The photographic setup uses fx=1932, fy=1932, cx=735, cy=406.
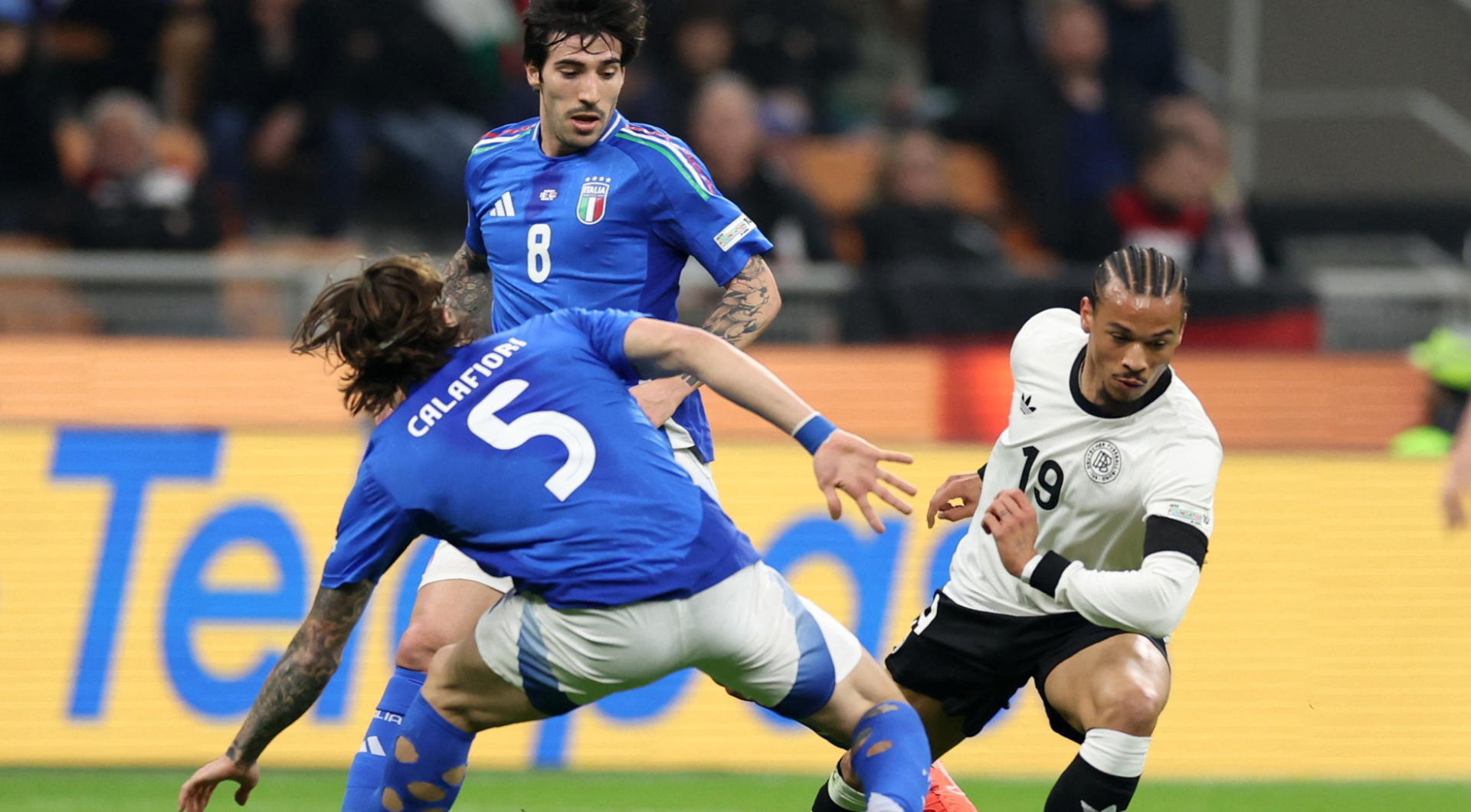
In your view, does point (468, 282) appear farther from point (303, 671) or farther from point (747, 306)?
point (303, 671)

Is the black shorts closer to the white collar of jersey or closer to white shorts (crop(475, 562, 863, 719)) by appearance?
white shorts (crop(475, 562, 863, 719))

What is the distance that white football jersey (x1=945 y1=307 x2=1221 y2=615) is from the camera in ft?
17.1

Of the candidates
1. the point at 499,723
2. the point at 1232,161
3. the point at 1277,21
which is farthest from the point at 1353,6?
the point at 499,723

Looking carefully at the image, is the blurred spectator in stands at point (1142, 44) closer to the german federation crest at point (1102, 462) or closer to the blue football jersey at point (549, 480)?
the german federation crest at point (1102, 462)

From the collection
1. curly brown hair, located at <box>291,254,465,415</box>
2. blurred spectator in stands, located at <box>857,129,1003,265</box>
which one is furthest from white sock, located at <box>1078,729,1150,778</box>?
blurred spectator in stands, located at <box>857,129,1003,265</box>

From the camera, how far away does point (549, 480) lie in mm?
4371

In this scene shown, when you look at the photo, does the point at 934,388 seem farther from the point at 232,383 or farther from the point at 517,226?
the point at 517,226

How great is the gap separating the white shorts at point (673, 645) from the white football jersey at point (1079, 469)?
1109 millimetres

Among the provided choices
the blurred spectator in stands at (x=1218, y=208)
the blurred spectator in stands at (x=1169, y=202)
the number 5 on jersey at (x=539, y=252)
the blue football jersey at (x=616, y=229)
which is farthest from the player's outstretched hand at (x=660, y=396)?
the blurred spectator in stands at (x=1169, y=202)

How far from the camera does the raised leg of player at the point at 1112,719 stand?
5.17 metres

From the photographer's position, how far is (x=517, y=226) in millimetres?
5559

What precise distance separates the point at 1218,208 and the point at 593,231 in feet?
25.6

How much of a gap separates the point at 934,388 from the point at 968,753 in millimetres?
2583

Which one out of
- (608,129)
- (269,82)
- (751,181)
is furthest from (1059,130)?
(608,129)
